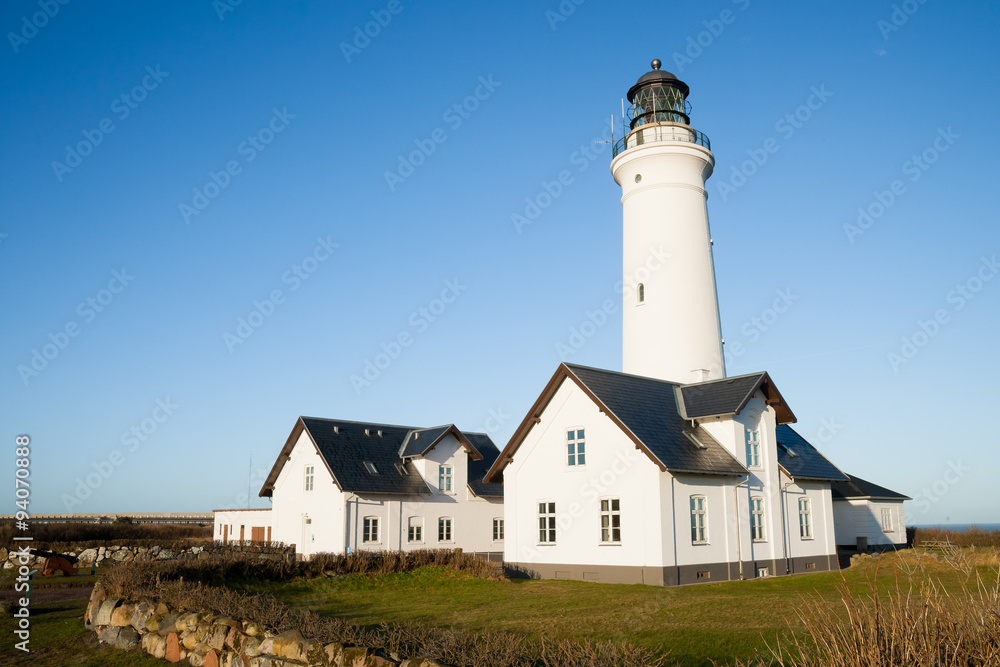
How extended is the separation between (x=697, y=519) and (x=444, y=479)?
16770 millimetres

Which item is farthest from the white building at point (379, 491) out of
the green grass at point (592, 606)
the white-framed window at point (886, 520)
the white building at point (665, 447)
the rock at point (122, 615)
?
the rock at point (122, 615)

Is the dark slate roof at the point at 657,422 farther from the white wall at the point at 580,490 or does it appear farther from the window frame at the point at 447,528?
the window frame at the point at 447,528

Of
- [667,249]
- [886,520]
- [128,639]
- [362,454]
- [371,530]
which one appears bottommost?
[128,639]

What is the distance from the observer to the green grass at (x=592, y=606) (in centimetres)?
1143

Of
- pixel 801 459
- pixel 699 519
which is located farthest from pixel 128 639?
pixel 801 459

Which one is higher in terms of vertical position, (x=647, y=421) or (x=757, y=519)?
(x=647, y=421)

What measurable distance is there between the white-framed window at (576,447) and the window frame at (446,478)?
13812 millimetres

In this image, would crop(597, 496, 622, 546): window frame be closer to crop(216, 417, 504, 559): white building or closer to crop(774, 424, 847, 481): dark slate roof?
crop(774, 424, 847, 481): dark slate roof

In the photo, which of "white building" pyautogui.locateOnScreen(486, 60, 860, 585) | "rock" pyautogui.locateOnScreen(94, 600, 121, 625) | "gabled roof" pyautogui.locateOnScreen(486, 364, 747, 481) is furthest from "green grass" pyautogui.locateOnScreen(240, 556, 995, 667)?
"rock" pyautogui.locateOnScreen(94, 600, 121, 625)

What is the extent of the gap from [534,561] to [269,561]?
8451mm

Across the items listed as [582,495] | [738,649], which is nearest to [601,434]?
[582,495]

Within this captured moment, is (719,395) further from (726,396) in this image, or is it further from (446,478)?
(446,478)

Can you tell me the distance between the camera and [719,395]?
→ 24797 millimetres

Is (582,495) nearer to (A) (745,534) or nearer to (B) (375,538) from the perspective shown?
(A) (745,534)
